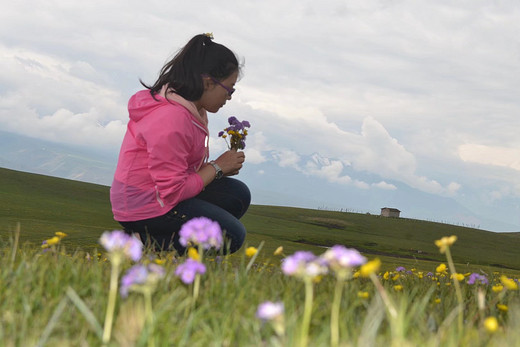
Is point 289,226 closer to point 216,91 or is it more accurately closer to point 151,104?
point 216,91

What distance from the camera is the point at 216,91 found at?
24.7 ft

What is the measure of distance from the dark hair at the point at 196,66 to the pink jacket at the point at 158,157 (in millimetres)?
200

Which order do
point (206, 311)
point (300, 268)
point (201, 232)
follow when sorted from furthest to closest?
point (206, 311), point (201, 232), point (300, 268)

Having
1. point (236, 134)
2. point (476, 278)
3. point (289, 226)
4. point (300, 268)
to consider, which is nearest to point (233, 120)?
point (236, 134)

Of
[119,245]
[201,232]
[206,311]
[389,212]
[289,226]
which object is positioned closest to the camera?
[119,245]

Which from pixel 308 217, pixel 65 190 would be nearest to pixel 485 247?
pixel 308 217

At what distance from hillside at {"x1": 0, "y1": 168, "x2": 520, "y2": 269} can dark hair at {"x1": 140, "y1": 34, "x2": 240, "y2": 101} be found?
14.5 metres

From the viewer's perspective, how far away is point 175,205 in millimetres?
7402

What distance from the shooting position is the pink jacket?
6.86 meters

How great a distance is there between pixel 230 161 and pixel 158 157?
1.34 meters

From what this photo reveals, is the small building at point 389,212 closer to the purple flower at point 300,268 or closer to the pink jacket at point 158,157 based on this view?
the pink jacket at point 158,157

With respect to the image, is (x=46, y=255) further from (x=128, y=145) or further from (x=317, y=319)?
(x=317, y=319)

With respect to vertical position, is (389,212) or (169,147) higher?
(389,212)

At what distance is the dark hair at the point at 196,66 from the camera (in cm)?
736
